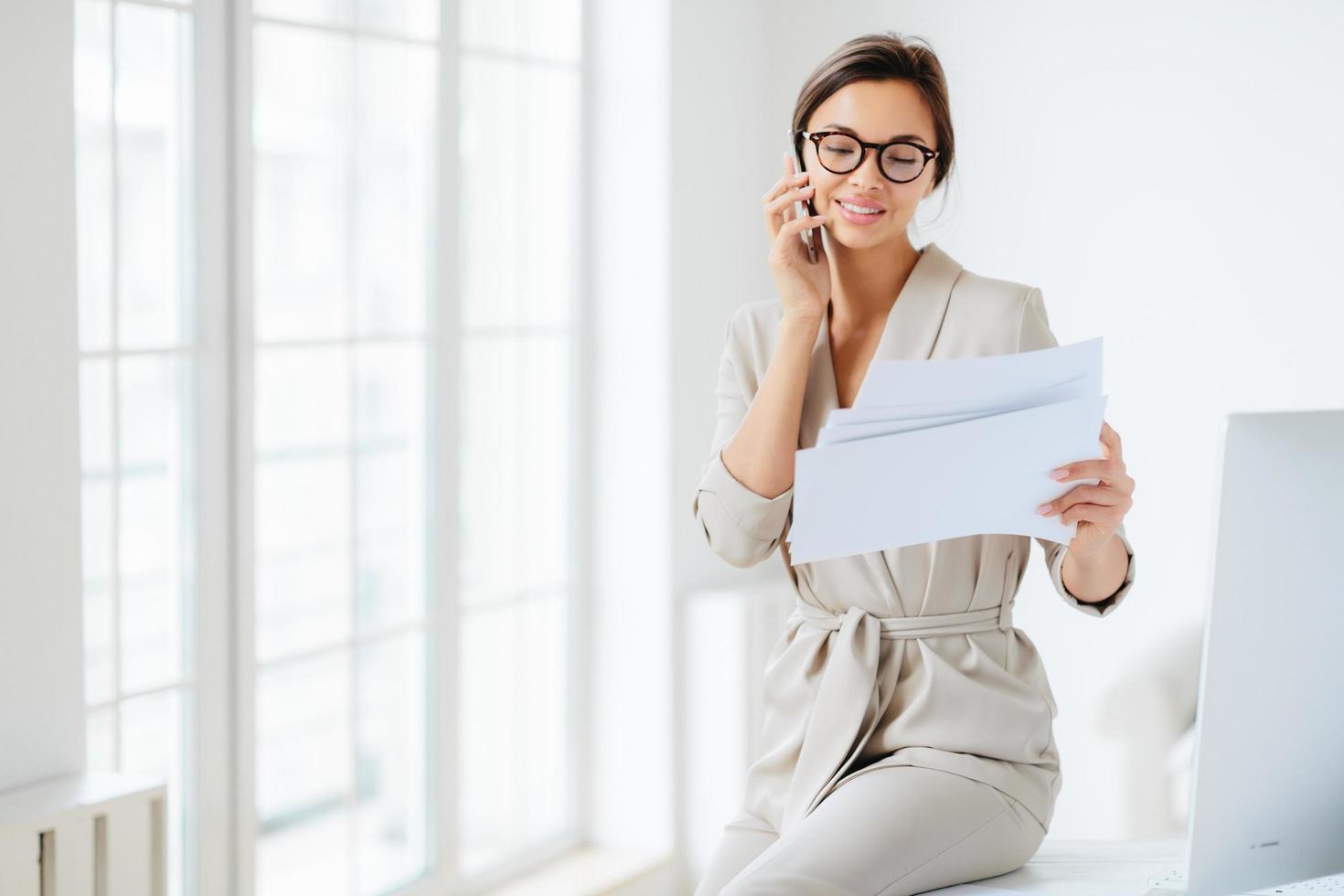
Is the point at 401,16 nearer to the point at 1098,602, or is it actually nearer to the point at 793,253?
the point at 793,253

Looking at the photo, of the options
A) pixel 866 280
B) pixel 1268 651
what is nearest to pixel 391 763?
pixel 866 280

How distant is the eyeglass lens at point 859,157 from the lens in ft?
5.10

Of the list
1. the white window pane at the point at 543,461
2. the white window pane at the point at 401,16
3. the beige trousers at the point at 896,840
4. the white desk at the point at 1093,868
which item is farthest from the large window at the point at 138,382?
the white desk at the point at 1093,868

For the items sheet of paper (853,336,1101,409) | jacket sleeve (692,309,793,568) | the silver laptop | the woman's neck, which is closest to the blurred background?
the woman's neck

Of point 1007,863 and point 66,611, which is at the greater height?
point 66,611

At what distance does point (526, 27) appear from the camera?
9.75 feet

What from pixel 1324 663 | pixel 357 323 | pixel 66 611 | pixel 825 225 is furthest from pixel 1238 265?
pixel 66 611

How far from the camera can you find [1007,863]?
148cm

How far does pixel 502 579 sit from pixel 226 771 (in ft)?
2.60

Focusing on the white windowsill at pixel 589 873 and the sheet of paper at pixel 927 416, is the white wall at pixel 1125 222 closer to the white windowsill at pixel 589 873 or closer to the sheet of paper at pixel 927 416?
the white windowsill at pixel 589 873

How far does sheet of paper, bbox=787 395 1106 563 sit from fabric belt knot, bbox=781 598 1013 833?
0.75 feet

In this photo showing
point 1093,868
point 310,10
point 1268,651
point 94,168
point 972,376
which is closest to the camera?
point 1268,651

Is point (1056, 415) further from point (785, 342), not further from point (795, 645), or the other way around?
point (795, 645)

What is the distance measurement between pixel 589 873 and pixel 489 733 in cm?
40
